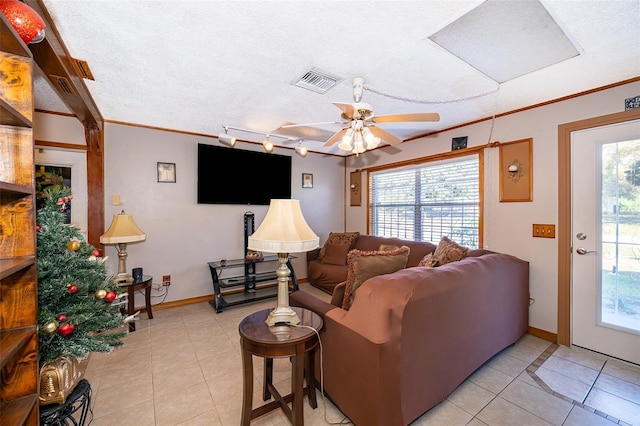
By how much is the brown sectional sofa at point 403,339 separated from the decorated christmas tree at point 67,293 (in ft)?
3.83

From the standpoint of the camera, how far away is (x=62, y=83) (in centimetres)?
206

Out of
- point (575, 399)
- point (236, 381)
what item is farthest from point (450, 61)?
point (236, 381)

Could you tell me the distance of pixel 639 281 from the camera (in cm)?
226

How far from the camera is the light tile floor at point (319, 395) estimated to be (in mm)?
1713

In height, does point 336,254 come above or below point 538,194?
below

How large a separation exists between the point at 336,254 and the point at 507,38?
3369mm

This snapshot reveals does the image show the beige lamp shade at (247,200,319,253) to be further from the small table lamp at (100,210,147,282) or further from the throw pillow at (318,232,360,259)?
the throw pillow at (318,232,360,259)

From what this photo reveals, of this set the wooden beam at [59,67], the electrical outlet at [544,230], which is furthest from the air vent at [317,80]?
the electrical outlet at [544,230]

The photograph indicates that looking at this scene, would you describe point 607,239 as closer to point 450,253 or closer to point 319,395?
point 450,253

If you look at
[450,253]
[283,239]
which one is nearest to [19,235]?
[283,239]

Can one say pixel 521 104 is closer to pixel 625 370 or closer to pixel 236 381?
pixel 625 370

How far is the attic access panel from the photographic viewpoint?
→ 1518 mm

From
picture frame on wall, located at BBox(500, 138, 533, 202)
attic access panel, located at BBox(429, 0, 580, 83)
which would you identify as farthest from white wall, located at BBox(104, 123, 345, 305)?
picture frame on wall, located at BBox(500, 138, 533, 202)

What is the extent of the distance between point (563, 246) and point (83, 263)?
3770 millimetres
